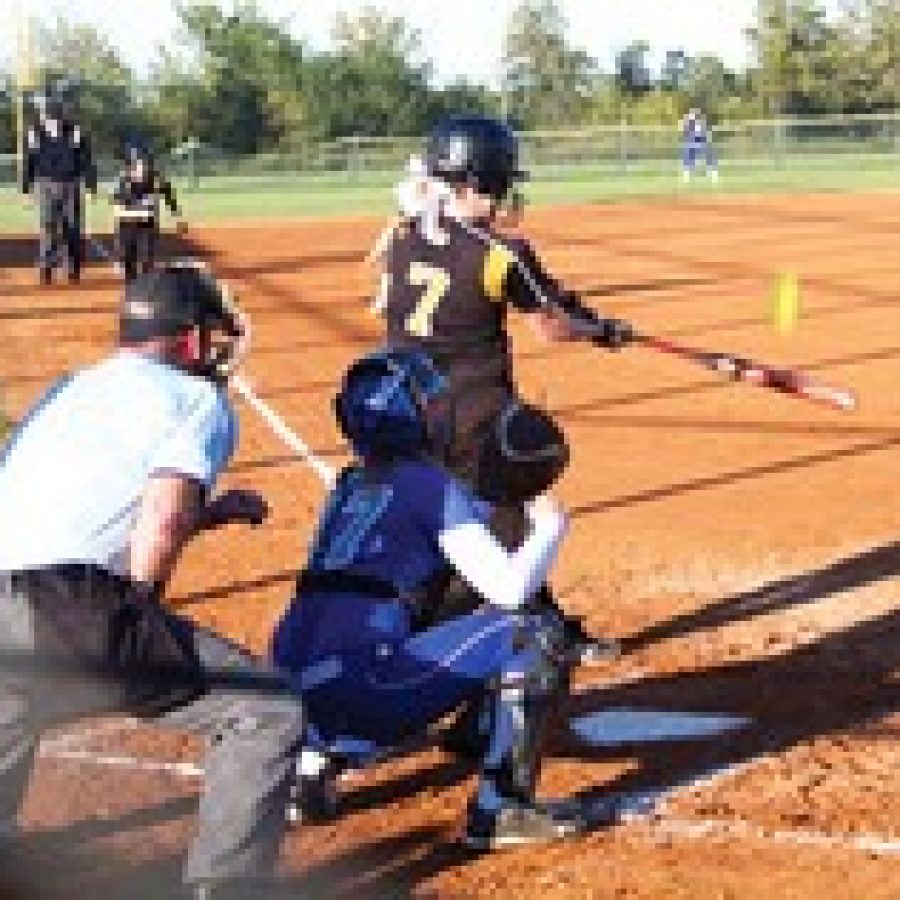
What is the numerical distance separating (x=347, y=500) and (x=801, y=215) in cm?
2584

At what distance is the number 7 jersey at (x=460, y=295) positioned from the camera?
6.55 meters

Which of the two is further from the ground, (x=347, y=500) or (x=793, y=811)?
(x=347, y=500)

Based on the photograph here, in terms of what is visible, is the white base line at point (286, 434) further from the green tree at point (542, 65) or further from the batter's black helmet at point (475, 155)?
the green tree at point (542, 65)

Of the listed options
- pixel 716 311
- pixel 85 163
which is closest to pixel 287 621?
pixel 716 311

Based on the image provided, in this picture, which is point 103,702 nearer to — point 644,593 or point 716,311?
point 644,593

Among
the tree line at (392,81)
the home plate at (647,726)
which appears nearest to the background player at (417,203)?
the home plate at (647,726)

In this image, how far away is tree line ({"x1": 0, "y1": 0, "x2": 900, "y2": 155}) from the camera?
5575 centimetres

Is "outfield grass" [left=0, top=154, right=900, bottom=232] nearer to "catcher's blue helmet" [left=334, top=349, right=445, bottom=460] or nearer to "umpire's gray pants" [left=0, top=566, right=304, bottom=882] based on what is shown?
"catcher's blue helmet" [left=334, top=349, right=445, bottom=460]

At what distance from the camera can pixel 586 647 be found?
7027mm

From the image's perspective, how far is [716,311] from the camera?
17.7 metres

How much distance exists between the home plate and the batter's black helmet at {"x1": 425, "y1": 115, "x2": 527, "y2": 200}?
1864 mm

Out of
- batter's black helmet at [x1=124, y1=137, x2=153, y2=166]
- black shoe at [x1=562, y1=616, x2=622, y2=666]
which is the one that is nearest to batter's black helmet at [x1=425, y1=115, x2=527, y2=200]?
black shoe at [x1=562, y1=616, x2=622, y2=666]

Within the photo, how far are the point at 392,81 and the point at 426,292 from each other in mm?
53711

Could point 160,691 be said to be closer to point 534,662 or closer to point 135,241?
point 534,662
